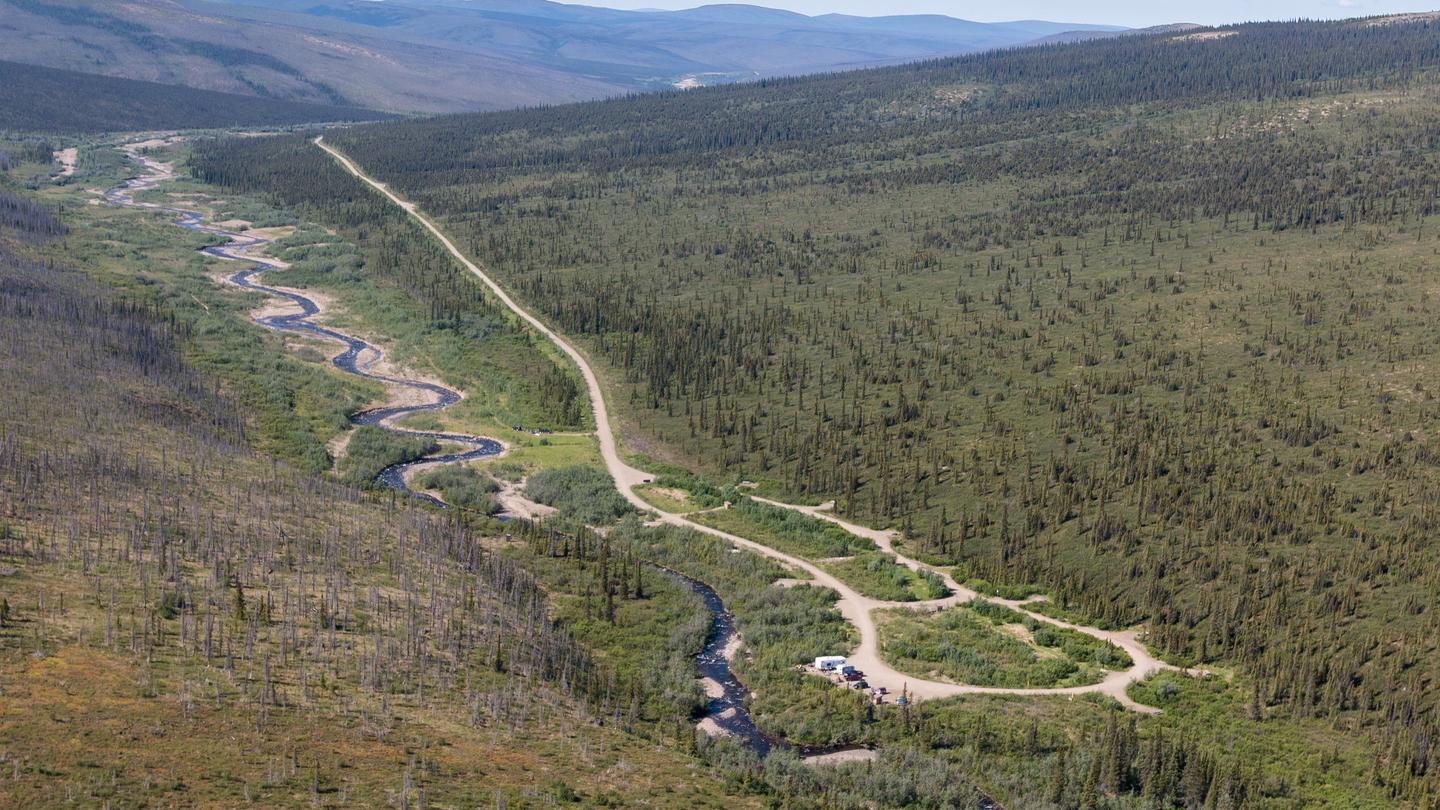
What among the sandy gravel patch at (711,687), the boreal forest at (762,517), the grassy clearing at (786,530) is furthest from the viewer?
the grassy clearing at (786,530)

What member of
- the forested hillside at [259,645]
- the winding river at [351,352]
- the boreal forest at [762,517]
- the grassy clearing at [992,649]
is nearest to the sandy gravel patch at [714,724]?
the boreal forest at [762,517]

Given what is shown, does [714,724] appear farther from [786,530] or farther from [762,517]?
[762,517]

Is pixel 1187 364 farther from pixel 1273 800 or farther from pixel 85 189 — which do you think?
pixel 85 189

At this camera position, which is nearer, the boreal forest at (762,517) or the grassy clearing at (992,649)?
the boreal forest at (762,517)

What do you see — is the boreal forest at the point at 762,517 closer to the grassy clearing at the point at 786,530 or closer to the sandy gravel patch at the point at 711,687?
the sandy gravel patch at the point at 711,687

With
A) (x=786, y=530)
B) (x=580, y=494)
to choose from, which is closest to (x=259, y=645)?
(x=580, y=494)

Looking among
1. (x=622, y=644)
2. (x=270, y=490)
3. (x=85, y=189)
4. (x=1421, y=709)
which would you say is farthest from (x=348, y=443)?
(x=85, y=189)
